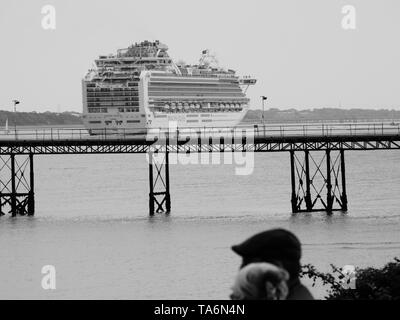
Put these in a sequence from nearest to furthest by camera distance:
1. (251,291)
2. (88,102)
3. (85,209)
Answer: (251,291) → (85,209) → (88,102)

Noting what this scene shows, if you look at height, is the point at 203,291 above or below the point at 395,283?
below

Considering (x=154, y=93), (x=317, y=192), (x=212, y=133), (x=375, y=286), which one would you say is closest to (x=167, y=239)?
(x=317, y=192)

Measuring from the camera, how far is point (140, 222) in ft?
152

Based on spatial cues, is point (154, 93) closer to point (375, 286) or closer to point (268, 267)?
point (375, 286)

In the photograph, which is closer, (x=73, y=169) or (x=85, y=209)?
(x=85, y=209)

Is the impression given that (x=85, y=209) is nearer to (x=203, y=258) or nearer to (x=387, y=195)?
(x=387, y=195)

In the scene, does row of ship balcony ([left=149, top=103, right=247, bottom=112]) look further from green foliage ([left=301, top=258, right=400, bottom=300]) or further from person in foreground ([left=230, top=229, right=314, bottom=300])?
person in foreground ([left=230, top=229, right=314, bottom=300])

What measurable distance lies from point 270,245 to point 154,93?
493 ft

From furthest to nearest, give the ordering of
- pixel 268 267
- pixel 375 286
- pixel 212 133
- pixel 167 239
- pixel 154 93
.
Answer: pixel 154 93
pixel 212 133
pixel 167 239
pixel 375 286
pixel 268 267

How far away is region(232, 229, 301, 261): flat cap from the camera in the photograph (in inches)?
249

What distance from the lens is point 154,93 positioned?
156000 mm

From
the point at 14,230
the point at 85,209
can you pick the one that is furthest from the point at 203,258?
the point at 85,209

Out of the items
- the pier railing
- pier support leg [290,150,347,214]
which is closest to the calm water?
pier support leg [290,150,347,214]

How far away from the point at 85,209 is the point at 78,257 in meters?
23.2
